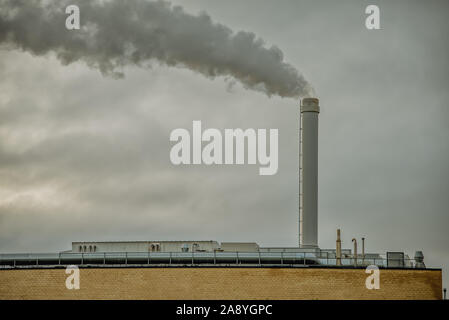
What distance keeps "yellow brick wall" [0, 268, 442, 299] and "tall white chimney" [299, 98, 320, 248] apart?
9.10 meters

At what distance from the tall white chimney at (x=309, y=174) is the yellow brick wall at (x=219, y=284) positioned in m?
9.10

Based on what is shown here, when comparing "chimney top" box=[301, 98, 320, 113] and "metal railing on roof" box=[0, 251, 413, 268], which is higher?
"chimney top" box=[301, 98, 320, 113]

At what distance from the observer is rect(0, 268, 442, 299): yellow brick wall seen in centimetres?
4950

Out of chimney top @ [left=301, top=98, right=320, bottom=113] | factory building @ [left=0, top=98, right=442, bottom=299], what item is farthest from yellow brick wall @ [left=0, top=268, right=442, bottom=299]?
chimney top @ [left=301, top=98, right=320, bottom=113]

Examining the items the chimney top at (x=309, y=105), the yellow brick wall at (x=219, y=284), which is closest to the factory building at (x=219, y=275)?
the yellow brick wall at (x=219, y=284)

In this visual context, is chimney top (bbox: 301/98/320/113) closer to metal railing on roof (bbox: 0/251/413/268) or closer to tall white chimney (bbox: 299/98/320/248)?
tall white chimney (bbox: 299/98/320/248)

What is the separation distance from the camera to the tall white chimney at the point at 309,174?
5925cm
